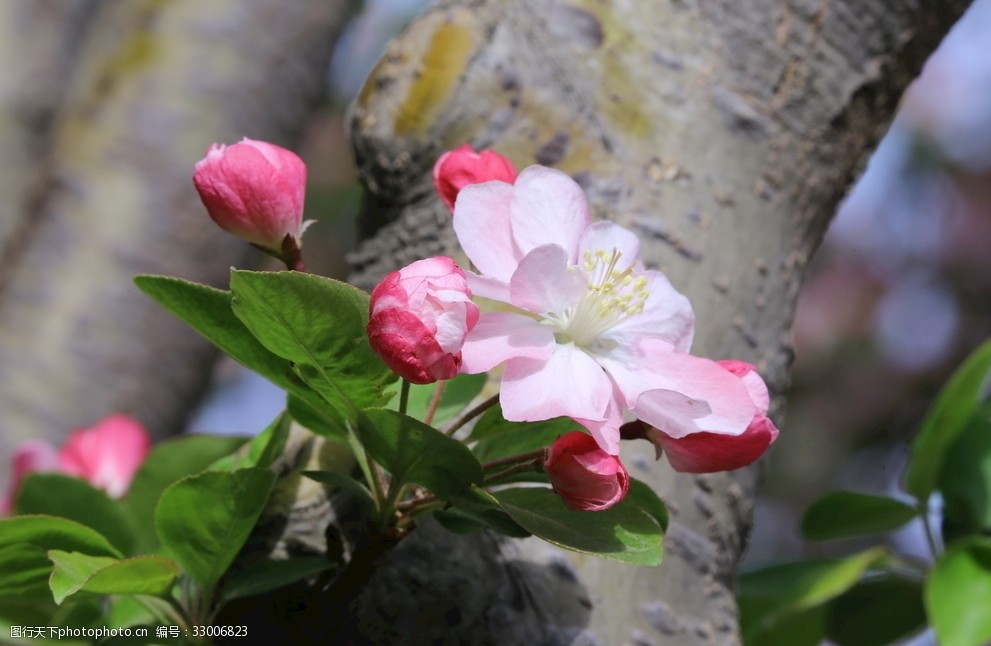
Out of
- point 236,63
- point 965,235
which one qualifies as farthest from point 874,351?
point 236,63

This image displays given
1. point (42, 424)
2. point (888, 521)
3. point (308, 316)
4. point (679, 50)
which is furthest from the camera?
point (42, 424)

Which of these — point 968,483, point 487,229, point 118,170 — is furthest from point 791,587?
point 118,170

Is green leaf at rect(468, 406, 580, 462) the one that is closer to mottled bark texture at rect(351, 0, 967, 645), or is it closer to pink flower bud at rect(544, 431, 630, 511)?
pink flower bud at rect(544, 431, 630, 511)

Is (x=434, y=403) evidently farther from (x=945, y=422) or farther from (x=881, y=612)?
(x=881, y=612)

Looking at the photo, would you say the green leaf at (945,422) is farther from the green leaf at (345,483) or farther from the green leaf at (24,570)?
the green leaf at (24,570)

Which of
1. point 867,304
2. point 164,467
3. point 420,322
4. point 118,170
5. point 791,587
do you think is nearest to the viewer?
point 420,322

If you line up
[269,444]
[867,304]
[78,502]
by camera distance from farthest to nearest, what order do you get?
[867,304]
[78,502]
[269,444]

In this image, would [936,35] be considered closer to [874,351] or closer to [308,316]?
[308,316]
